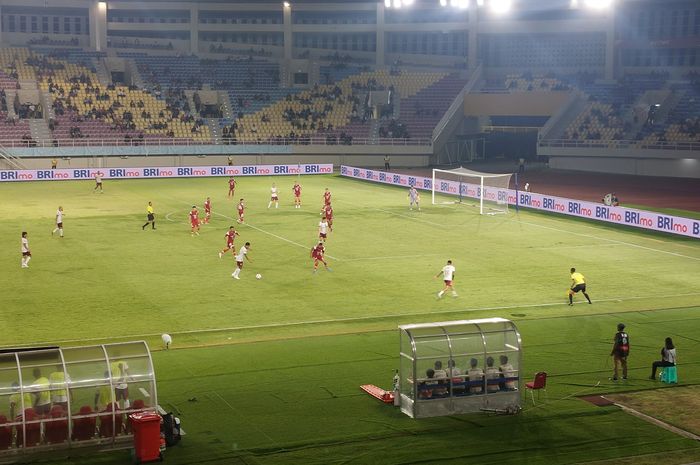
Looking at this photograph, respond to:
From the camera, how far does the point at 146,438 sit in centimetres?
1841


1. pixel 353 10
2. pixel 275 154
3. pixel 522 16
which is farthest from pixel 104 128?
pixel 522 16

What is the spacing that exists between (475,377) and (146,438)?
734 cm

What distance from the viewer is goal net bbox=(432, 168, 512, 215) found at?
200 feet

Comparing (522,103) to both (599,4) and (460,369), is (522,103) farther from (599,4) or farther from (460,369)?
(460,369)

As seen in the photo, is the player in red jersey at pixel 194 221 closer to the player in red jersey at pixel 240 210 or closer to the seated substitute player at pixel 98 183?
the player in red jersey at pixel 240 210

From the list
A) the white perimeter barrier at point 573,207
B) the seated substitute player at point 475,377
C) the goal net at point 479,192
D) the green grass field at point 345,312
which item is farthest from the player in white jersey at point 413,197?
the seated substitute player at point 475,377

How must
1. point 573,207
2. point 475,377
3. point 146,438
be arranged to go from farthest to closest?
point 573,207, point 475,377, point 146,438

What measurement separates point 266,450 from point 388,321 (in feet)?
41.5

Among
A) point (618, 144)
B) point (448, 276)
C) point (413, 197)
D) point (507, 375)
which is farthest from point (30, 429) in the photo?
point (618, 144)

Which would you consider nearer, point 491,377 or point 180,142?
point 491,377

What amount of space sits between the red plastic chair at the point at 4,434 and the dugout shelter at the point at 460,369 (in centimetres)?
819

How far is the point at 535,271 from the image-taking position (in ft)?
132

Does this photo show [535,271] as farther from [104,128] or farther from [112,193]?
[104,128]

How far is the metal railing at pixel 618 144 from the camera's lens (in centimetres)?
8119
